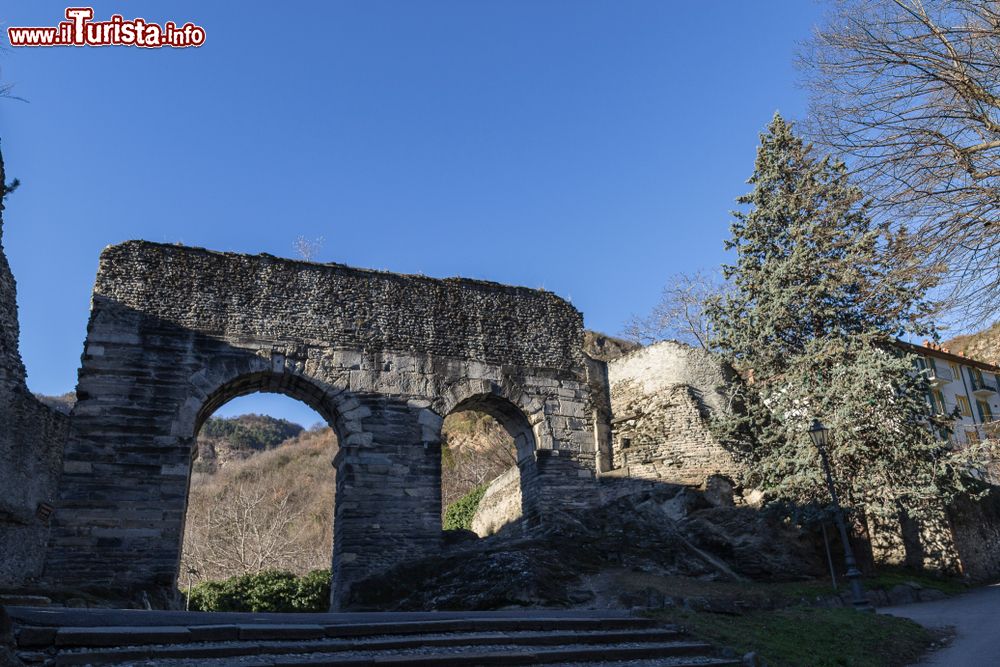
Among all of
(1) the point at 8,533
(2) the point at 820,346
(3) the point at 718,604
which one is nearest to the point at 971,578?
(2) the point at 820,346

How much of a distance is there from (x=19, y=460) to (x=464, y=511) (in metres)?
12.5

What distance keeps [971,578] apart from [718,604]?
1336 centimetres

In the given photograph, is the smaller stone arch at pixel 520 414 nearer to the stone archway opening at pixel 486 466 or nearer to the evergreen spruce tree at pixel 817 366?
the stone archway opening at pixel 486 466

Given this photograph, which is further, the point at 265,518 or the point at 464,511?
the point at 265,518

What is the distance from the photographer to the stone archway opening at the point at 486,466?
15.0 metres

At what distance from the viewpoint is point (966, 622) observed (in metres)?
11.4

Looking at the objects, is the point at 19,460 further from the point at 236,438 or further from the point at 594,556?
the point at 236,438

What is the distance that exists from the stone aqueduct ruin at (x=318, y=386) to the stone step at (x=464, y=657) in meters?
6.16

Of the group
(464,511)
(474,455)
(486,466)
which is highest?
(474,455)

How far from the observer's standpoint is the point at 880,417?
16.5 m

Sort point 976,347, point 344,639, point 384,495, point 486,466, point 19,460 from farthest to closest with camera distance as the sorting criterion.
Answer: point 976,347 → point 486,466 → point 19,460 → point 384,495 → point 344,639

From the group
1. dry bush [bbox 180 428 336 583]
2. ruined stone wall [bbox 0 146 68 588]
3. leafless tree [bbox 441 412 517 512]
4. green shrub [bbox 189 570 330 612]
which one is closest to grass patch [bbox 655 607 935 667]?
green shrub [bbox 189 570 330 612]

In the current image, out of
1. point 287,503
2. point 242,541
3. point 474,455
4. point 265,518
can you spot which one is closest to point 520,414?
point 474,455

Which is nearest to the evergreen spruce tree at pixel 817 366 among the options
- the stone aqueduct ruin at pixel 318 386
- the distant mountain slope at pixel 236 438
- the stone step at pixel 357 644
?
the stone aqueduct ruin at pixel 318 386
